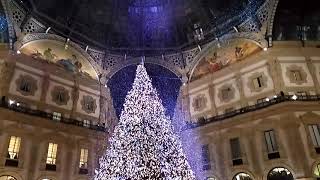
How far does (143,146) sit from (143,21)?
18978 millimetres

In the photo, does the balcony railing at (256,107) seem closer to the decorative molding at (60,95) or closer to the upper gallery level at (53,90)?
the upper gallery level at (53,90)

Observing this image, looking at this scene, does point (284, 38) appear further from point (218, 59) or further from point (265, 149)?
point (265, 149)

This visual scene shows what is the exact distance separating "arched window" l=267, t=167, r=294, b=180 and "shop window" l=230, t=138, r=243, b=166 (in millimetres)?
2786

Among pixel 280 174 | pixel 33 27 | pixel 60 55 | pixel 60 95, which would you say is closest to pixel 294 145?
pixel 280 174

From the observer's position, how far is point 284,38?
96.0 ft

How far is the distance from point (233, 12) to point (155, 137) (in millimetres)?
18335

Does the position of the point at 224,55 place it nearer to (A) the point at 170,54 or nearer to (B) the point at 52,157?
(A) the point at 170,54

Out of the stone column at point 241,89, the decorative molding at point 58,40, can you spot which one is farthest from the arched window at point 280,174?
the decorative molding at point 58,40

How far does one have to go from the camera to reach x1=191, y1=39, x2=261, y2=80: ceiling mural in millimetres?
30953

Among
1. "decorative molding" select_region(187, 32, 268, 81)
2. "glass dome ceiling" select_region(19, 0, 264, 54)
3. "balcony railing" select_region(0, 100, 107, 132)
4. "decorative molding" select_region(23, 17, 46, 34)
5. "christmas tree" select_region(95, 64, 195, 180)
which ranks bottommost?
"christmas tree" select_region(95, 64, 195, 180)

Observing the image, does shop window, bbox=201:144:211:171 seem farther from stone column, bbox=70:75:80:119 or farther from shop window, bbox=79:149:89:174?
stone column, bbox=70:75:80:119

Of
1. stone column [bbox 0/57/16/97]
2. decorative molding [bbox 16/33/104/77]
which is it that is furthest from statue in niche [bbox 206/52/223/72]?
stone column [bbox 0/57/16/97]

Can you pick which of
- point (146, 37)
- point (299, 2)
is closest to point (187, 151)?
point (146, 37)

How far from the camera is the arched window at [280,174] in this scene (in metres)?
23.9
